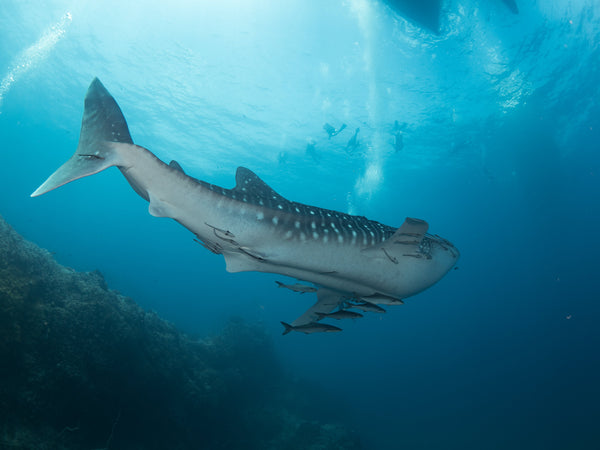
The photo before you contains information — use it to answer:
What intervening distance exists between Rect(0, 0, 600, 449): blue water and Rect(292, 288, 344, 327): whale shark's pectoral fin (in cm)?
1719

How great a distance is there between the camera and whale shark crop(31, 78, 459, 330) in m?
2.72

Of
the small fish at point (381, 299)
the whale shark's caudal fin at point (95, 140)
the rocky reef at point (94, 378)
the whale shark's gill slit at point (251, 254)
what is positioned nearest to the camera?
the whale shark's caudal fin at point (95, 140)

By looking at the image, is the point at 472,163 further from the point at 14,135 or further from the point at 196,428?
the point at 14,135

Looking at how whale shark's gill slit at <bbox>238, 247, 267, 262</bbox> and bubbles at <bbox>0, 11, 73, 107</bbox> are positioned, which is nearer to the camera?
whale shark's gill slit at <bbox>238, 247, 267, 262</bbox>

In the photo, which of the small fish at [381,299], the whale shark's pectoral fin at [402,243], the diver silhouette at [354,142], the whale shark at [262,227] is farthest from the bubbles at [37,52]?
the small fish at [381,299]

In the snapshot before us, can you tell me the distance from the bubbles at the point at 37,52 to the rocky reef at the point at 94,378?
2704 centimetres

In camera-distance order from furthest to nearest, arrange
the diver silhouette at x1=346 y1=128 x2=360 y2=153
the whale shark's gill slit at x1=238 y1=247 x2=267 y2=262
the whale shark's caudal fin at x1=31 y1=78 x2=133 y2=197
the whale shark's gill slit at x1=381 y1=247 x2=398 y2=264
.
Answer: the diver silhouette at x1=346 y1=128 x2=360 y2=153 < the whale shark's gill slit at x1=381 y1=247 x2=398 y2=264 < the whale shark's gill slit at x1=238 y1=247 x2=267 y2=262 < the whale shark's caudal fin at x1=31 y1=78 x2=133 y2=197

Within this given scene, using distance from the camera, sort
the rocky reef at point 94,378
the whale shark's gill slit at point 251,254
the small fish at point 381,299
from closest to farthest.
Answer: the whale shark's gill slit at point 251,254
the small fish at point 381,299
the rocky reef at point 94,378

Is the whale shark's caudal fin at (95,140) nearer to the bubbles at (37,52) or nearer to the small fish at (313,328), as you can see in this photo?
the small fish at (313,328)

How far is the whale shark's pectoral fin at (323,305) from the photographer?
415cm

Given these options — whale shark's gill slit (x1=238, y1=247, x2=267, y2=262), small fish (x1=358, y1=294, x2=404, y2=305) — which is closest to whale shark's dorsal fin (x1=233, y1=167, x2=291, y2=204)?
whale shark's gill slit (x1=238, y1=247, x2=267, y2=262)

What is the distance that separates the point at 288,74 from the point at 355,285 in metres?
26.9

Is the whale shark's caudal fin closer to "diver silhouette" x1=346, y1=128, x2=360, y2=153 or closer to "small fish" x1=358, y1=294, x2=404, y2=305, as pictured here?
"small fish" x1=358, y1=294, x2=404, y2=305

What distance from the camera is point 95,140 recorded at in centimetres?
287
